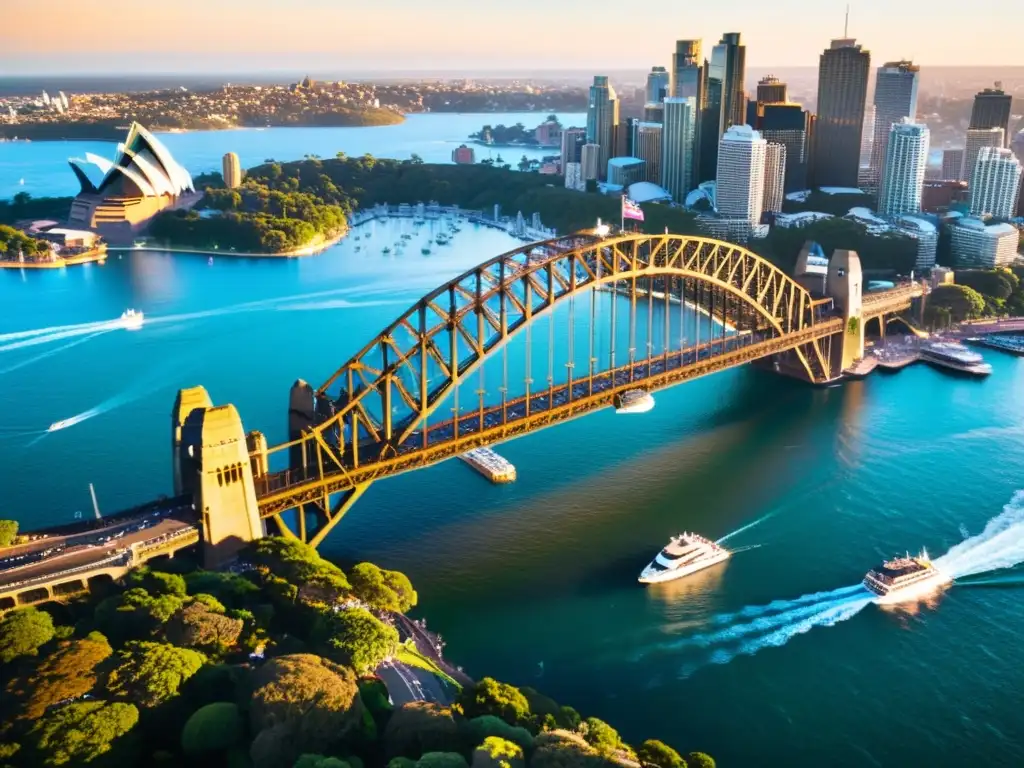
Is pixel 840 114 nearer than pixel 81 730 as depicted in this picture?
No

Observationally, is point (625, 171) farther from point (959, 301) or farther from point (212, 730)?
point (212, 730)

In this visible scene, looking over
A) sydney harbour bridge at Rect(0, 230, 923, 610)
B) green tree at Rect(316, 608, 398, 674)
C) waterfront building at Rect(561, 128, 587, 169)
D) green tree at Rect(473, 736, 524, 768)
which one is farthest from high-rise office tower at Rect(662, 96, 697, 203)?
green tree at Rect(473, 736, 524, 768)

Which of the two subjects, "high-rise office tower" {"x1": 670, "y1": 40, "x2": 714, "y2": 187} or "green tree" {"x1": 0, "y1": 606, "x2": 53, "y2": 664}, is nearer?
"green tree" {"x1": 0, "y1": 606, "x2": 53, "y2": 664}

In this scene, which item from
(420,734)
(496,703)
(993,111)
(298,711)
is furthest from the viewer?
(993,111)

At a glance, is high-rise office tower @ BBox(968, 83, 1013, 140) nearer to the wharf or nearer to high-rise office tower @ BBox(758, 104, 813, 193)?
high-rise office tower @ BBox(758, 104, 813, 193)

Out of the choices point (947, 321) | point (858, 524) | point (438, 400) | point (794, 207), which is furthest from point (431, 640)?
point (794, 207)

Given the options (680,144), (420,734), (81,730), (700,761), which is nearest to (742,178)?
(680,144)
